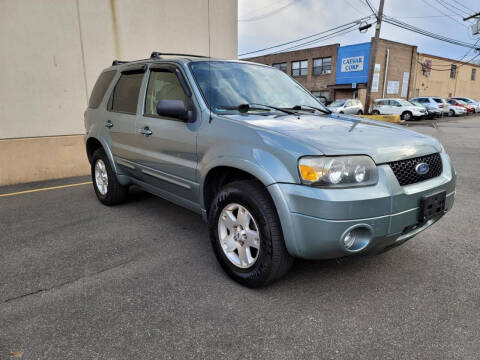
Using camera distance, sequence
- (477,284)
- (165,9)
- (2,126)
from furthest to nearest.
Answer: (165,9)
(2,126)
(477,284)

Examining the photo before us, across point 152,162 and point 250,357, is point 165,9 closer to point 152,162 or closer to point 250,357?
point 152,162

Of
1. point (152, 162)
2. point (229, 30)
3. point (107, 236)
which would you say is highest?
point (229, 30)

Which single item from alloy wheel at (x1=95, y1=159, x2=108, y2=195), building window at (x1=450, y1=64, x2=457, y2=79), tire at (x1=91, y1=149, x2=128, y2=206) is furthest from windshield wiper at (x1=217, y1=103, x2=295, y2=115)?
building window at (x1=450, y1=64, x2=457, y2=79)

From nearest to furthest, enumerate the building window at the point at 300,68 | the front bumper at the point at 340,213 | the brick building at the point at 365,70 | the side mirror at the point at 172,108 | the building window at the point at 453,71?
the front bumper at the point at 340,213, the side mirror at the point at 172,108, the brick building at the point at 365,70, the building window at the point at 300,68, the building window at the point at 453,71

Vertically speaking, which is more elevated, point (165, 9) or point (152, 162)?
point (165, 9)

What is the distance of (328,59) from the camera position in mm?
36312

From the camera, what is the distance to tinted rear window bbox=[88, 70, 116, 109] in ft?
16.0

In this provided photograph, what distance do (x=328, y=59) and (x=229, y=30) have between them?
2976cm

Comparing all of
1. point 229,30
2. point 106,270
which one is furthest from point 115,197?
point 229,30

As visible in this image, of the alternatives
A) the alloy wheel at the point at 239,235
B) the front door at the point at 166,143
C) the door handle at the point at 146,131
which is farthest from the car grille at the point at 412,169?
the door handle at the point at 146,131

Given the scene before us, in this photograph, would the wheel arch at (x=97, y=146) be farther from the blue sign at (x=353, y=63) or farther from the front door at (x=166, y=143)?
the blue sign at (x=353, y=63)

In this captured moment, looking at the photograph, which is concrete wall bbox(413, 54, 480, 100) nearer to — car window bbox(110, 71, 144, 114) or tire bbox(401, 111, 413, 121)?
tire bbox(401, 111, 413, 121)

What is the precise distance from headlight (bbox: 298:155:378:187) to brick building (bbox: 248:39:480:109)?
32.1 m

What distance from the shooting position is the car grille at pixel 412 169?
101 inches
